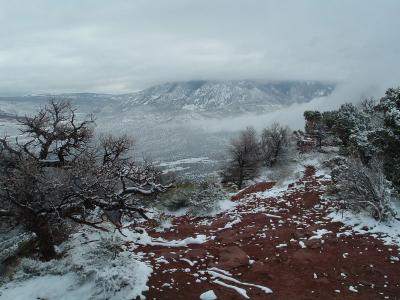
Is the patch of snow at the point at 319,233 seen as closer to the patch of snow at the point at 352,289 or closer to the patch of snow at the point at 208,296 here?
the patch of snow at the point at 352,289

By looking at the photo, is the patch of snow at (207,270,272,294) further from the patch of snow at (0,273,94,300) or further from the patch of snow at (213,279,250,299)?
the patch of snow at (0,273,94,300)

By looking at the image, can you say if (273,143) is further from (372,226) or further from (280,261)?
(280,261)

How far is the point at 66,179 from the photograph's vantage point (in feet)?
44.4

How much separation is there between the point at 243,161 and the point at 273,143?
29.4 feet

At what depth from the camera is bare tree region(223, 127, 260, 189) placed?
154 ft

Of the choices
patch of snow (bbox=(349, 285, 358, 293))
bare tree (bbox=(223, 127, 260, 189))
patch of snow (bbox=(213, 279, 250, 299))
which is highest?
patch of snow (bbox=(213, 279, 250, 299))

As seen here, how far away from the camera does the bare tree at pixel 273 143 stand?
174ft

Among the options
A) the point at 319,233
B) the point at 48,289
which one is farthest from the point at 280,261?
the point at 48,289

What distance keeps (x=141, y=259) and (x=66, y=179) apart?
4109mm

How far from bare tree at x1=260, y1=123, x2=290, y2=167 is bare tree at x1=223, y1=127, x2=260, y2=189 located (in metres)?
3.50

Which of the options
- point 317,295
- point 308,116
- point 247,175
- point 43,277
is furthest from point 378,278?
point 308,116

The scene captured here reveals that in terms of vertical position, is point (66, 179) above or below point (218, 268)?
above

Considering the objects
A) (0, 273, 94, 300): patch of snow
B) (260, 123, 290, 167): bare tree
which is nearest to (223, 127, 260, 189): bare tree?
(260, 123, 290, 167): bare tree

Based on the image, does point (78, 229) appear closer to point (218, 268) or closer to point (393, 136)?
point (218, 268)
